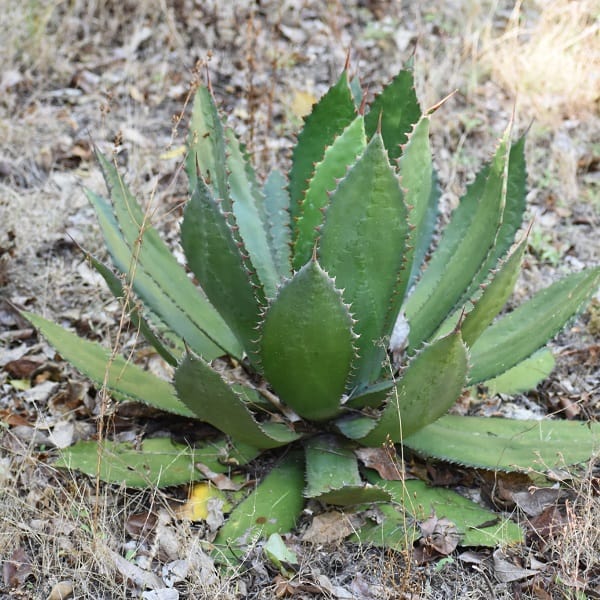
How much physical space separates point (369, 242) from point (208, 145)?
0.82 metres

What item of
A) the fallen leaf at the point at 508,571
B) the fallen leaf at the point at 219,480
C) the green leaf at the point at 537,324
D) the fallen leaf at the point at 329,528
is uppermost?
the fallen leaf at the point at 219,480

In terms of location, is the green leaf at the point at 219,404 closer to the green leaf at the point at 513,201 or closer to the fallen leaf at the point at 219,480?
the fallen leaf at the point at 219,480

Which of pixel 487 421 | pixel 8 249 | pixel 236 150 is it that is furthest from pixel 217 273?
pixel 8 249

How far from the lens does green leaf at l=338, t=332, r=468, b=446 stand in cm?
191

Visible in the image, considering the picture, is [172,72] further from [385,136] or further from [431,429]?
[431,429]

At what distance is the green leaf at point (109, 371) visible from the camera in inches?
94.7

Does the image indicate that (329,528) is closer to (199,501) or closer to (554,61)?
(199,501)

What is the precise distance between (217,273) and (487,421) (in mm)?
972

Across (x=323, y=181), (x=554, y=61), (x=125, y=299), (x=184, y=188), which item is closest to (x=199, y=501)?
(x=125, y=299)

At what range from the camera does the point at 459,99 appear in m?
4.57

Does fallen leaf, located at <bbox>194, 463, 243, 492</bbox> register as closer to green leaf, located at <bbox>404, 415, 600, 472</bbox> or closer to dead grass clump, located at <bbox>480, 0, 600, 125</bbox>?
green leaf, located at <bbox>404, 415, 600, 472</bbox>

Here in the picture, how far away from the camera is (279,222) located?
263cm

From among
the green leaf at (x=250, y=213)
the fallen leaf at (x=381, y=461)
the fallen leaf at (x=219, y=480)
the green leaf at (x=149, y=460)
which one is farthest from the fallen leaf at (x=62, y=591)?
the green leaf at (x=250, y=213)

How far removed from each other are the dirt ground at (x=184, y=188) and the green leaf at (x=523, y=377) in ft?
0.30
